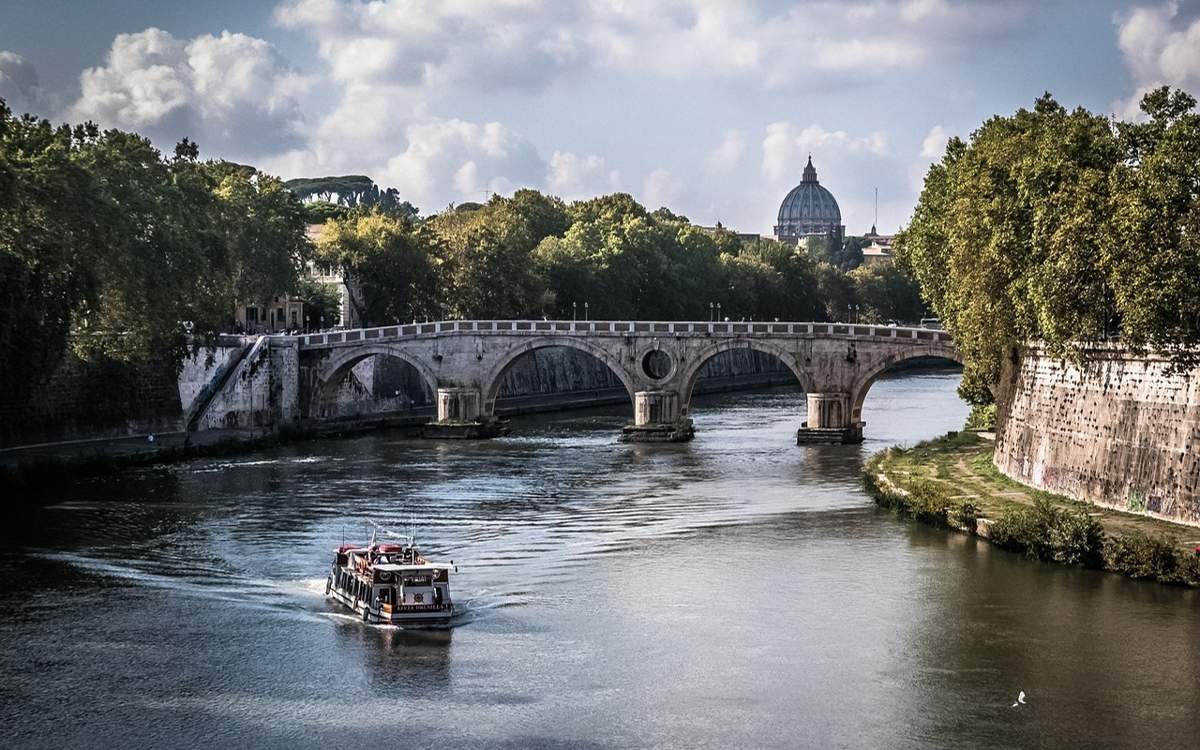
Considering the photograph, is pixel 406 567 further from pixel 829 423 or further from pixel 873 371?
pixel 873 371

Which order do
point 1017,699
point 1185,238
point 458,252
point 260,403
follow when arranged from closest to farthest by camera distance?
point 1017,699, point 1185,238, point 260,403, point 458,252

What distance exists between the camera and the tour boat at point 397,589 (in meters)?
44.9

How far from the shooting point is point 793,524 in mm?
60000

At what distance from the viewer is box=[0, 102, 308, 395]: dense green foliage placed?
66688 mm

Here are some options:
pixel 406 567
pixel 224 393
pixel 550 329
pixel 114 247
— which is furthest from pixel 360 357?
pixel 406 567

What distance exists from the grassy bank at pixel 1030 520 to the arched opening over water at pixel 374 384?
122 ft

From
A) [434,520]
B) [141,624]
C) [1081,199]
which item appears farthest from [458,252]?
[141,624]

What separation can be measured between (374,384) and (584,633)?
63504 millimetres

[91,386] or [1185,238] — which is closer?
[1185,238]

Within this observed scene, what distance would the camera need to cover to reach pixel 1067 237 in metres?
55.6

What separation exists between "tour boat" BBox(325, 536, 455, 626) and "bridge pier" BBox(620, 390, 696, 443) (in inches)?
1749

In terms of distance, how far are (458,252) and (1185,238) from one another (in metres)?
72.7

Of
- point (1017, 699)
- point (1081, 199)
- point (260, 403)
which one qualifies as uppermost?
point (1081, 199)

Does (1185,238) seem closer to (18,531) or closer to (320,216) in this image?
(18,531)
